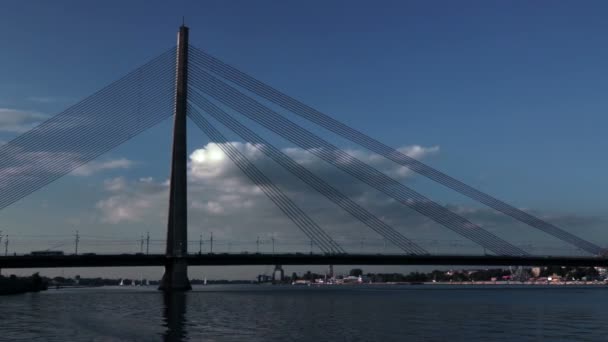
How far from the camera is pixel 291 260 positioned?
103125 mm

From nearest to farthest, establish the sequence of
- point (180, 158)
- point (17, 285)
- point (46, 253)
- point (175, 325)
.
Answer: point (175, 325), point (180, 158), point (46, 253), point (17, 285)

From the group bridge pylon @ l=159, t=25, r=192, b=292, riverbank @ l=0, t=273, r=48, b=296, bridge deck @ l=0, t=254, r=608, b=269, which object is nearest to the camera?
bridge pylon @ l=159, t=25, r=192, b=292

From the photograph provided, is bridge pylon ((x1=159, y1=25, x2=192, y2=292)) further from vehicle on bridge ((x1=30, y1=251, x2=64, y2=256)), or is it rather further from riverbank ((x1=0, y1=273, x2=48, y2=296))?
riverbank ((x1=0, y1=273, x2=48, y2=296))

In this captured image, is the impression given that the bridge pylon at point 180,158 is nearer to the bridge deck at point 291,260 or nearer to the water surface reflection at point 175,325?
the bridge deck at point 291,260

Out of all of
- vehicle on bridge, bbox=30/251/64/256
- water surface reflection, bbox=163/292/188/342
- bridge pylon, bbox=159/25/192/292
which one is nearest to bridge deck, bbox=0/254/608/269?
vehicle on bridge, bbox=30/251/64/256

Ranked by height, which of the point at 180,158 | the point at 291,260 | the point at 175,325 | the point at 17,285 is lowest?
the point at 175,325

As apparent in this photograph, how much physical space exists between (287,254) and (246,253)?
638 centimetres

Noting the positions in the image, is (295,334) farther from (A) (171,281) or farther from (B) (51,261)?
(B) (51,261)

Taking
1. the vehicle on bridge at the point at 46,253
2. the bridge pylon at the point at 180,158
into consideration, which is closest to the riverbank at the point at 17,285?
the vehicle on bridge at the point at 46,253

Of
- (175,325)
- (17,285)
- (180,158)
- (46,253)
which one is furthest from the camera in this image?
(17,285)

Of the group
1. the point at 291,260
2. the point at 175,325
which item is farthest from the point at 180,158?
the point at 175,325

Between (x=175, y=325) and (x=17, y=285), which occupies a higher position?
(x=17, y=285)

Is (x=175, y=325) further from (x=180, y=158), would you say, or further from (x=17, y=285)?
(x=17, y=285)

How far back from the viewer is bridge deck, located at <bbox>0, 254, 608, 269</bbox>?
3639 inches
